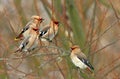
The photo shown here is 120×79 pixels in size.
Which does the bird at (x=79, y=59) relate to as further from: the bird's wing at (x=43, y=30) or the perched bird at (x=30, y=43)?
the perched bird at (x=30, y=43)

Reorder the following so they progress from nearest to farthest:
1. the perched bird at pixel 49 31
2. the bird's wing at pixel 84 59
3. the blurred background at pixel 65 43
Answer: the perched bird at pixel 49 31 < the bird's wing at pixel 84 59 < the blurred background at pixel 65 43

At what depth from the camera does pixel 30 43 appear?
31.2ft

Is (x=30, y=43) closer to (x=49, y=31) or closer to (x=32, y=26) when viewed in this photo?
(x=32, y=26)

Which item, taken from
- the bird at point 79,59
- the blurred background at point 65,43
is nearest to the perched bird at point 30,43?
the blurred background at point 65,43

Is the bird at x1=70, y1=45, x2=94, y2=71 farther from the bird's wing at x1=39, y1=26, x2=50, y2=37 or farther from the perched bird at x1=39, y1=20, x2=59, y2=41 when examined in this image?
the bird's wing at x1=39, y1=26, x2=50, y2=37

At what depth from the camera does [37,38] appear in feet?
30.3

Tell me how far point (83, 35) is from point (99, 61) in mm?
798

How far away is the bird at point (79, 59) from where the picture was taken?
9609 mm

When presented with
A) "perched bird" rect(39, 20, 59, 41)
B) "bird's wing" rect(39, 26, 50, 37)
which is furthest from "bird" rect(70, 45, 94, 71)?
"bird's wing" rect(39, 26, 50, 37)

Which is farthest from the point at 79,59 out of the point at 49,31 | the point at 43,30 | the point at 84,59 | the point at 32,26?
the point at 32,26

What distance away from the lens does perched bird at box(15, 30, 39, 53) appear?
30.2 feet

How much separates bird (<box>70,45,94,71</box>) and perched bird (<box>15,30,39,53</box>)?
0.73 m

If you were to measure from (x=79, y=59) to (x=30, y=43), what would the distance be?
1014 millimetres

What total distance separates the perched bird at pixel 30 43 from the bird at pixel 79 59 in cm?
73
